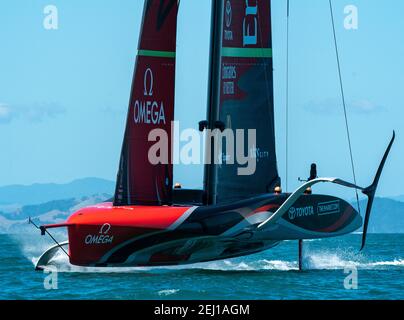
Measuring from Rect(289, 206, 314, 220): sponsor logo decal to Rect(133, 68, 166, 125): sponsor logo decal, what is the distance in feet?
10.3

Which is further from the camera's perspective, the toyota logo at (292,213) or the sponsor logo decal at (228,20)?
the sponsor logo decal at (228,20)

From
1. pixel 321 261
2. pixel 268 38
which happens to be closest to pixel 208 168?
pixel 268 38

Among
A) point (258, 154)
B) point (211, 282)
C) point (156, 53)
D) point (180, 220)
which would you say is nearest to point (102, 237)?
point (180, 220)

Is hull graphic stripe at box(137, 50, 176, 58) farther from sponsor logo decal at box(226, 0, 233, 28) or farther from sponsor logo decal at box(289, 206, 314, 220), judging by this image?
sponsor logo decal at box(289, 206, 314, 220)

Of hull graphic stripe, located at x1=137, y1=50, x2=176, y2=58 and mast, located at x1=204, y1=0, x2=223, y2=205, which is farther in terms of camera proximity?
mast, located at x1=204, y1=0, x2=223, y2=205

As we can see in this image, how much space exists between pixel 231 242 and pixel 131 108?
11.1 feet

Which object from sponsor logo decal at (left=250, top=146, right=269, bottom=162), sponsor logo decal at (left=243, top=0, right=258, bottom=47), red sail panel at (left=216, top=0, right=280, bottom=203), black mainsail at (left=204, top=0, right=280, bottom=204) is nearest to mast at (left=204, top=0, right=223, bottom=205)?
black mainsail at (left=204, top=0, right=280, bottom=204)

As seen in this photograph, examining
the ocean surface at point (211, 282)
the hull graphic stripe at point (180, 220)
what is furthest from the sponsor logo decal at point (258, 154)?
the hull graphic stripe at point (180, 220)

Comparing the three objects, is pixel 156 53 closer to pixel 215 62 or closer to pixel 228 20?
pixel 215 62

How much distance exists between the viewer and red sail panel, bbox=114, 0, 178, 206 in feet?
72.1

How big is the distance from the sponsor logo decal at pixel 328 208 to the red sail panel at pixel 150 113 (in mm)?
3161

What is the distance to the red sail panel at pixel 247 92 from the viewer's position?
23.8 m

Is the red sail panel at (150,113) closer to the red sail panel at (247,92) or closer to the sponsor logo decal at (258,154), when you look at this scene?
the red sail panel at (247,92)
